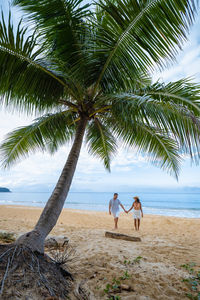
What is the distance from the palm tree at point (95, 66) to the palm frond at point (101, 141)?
120cm

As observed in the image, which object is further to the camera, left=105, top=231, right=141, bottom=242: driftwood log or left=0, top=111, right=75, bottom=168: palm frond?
left=105, top=231, right=141, bottom=242: driftwood log

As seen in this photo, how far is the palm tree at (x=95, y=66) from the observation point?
10.00ft

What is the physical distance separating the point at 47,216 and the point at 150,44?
3.28 m

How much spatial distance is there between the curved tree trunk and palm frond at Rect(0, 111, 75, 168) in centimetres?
109

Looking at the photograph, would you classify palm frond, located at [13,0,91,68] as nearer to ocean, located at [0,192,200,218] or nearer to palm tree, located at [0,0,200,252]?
palm tree, located at [0,0,200,252]

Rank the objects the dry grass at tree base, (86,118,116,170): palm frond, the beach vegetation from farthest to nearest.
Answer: (86,118,116,170): palm frond, the beach vegetation, the dry grass at tree base

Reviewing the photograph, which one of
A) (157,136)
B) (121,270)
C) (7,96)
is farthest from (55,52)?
(121,270)

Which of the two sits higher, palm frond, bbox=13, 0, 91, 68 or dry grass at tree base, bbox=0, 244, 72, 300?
palm frond, bbox=13, 0, 91, 68

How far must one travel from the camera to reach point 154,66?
11.6 ft

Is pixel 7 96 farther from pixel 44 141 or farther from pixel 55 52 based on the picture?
pixel 44 141

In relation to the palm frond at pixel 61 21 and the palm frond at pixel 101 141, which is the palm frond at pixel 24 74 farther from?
the palm frond at pixel 101 141

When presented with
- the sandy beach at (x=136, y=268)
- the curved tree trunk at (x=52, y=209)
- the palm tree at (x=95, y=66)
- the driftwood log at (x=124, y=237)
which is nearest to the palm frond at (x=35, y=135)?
the palm tree at (x=95, y=66)

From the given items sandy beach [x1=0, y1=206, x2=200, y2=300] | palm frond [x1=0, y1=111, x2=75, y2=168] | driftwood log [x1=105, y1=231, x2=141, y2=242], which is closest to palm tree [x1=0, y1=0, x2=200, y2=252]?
palm frond [x1=0, y1=111, x2=75, y2=168]

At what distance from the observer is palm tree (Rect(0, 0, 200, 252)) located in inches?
120
